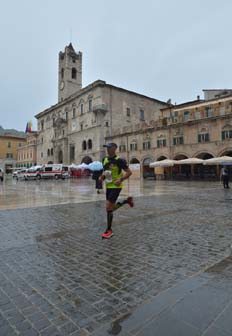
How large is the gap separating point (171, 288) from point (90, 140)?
146 ft

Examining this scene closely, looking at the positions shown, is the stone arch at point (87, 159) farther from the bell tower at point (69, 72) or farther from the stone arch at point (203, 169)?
the stone arch at point (203, 169)

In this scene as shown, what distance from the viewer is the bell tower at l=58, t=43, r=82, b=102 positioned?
187 feet

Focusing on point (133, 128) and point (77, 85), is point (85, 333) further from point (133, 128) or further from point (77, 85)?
point (77, 85)

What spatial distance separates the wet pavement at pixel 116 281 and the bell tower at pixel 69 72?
5764 centimetres

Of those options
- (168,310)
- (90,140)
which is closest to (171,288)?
(168,310)

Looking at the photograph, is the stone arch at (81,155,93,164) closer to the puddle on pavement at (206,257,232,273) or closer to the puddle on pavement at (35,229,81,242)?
the puddle on pavement at (35,229,81,242)

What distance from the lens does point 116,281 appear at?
9.20ft

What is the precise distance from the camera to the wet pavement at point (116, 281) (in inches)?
77.9

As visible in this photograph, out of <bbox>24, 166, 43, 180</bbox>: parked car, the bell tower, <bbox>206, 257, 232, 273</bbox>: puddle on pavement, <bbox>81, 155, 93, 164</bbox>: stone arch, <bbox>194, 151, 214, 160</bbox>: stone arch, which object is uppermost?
the bell tower

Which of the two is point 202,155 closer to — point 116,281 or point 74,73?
point 116,281

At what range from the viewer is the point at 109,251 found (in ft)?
12.7

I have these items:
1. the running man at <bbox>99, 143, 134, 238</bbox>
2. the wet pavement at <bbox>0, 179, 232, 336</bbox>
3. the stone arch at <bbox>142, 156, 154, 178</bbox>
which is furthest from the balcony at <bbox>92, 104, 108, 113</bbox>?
the running man at <bbox>99, 143, 134, 238</bbox>

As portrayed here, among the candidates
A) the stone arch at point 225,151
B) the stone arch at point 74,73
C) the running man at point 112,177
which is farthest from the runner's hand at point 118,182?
the stone arch at point 74,73

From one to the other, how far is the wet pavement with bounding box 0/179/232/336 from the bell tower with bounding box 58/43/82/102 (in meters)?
57.6
